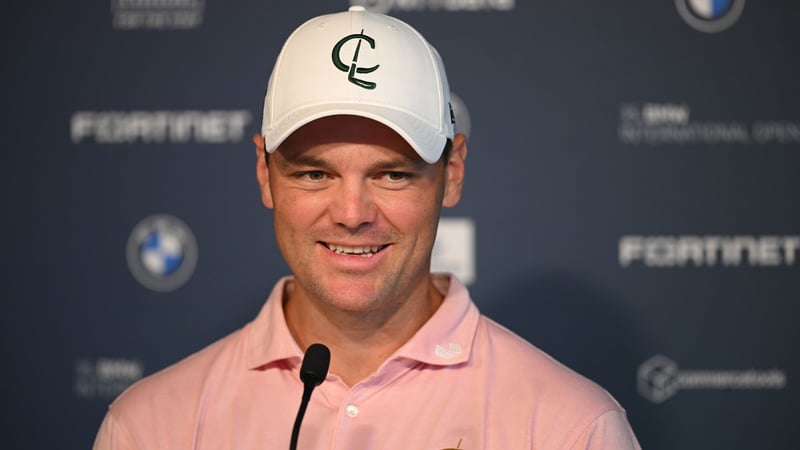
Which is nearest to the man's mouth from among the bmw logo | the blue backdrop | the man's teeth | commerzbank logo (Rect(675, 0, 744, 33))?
the man's teeth

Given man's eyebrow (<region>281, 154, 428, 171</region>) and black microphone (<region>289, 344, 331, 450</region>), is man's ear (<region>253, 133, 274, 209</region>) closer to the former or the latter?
man's eyebrow (<region>281, 154, 428, 171</region>)

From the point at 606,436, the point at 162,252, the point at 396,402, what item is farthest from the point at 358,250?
the point at 162,252

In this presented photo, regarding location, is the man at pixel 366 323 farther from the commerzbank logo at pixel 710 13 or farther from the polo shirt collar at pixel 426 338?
the commerzbank logo at pixel 710 13

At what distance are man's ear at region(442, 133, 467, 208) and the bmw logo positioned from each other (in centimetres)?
103

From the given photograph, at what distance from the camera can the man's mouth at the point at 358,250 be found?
1.51 meters

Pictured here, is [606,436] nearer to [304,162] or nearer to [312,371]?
[312,371]

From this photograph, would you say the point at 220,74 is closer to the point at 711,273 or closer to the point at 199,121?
the point at 199,121

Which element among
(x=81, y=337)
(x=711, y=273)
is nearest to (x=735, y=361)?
(x=711, y=273)

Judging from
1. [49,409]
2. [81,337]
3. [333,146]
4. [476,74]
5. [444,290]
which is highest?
[476,74]

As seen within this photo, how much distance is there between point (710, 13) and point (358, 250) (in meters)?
1.36

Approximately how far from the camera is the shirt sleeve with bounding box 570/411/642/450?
1.49 m

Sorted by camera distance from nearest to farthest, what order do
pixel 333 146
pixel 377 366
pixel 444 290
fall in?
1. pixel 333 146
2. pixel 377 366
3. pixel 444 290

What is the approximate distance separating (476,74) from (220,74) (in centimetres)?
63

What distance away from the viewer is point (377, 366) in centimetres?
161
